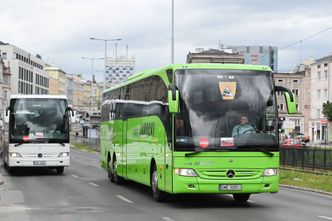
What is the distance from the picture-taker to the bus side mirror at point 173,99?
15.3 meters

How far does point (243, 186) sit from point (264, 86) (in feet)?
7.74

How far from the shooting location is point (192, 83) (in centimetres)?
1599

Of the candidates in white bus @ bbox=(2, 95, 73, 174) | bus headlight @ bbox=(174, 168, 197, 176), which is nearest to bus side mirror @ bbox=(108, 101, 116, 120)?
white bus @ bbox=(2, 95, 73, 174)

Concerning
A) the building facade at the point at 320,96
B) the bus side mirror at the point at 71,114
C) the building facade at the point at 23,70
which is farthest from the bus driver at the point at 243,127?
the building facade at the point at 23,70

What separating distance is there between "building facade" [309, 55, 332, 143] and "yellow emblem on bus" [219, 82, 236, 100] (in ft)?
285

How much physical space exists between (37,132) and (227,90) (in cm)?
1372

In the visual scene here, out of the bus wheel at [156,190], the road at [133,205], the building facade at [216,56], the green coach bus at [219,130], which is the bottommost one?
the road at [133,205]

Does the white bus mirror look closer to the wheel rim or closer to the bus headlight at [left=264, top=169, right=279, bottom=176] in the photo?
the wheel rim

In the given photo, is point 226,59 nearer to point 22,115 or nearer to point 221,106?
point 22,115

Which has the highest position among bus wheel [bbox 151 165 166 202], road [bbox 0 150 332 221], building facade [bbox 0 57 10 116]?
building facade [bbox 0 57 10 116]

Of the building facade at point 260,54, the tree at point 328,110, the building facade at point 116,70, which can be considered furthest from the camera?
the building facade at point 260,54

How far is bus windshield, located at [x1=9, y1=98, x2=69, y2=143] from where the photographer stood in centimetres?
2791

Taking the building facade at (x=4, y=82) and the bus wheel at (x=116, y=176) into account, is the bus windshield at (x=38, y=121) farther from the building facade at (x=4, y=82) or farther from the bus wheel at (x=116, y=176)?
the building facade at (x=4, y=82)

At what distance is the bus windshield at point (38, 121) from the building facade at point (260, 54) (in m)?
90.8
